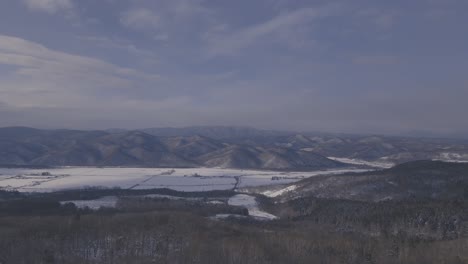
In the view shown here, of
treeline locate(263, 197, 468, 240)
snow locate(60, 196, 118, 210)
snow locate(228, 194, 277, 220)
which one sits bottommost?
snow locate(228, 194, 277, 220)

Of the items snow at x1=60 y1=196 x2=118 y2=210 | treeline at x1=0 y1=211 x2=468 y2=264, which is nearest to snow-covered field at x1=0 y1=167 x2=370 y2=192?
snow at x1=60 y1=196 x2=118 y2=210

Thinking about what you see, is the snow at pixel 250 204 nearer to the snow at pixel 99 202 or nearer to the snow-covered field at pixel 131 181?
the snow-covered field at pixel 131 181

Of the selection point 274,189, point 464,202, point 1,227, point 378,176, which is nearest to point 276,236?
point 1,227

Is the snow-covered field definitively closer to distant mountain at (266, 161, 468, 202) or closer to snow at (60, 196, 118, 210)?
snow at (60, 196, 118, 210)

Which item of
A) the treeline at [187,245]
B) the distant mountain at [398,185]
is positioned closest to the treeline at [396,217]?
the treeline at [187,245]

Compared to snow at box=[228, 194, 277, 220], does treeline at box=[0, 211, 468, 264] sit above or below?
above

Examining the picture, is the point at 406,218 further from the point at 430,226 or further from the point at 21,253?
the point at 21,253

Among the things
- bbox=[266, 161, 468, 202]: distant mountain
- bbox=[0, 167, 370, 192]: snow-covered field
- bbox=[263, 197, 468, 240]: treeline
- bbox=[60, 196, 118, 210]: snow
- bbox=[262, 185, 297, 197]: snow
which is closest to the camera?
bbox=[263, 197, 468, 240]: treeline
